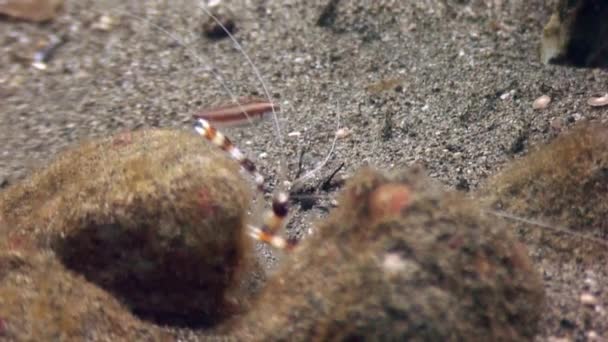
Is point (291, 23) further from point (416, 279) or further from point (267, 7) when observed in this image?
point (416, 279)

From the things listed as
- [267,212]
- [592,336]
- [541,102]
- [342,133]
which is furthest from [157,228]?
[541,102]

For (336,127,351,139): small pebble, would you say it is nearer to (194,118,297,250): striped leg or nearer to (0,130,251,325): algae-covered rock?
(194,118,297,250): striped leg

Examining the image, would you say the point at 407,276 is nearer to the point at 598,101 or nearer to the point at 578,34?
the point at 598,101

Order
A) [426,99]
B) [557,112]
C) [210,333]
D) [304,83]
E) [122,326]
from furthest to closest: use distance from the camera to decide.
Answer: [304,83]
[426,99]
[557,112]
[210,333]
[122,326]

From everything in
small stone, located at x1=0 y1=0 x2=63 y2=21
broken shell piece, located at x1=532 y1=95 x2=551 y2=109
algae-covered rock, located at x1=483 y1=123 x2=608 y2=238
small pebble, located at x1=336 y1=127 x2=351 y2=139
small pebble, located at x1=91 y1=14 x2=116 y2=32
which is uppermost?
algae-covered rock, located at x1=483 y1=123 x2=608 y2=238

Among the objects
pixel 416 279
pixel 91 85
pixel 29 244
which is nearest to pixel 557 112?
pixel 416 279

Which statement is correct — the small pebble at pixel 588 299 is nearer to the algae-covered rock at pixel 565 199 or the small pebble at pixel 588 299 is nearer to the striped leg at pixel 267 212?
the algae-covered rock at pixel 565 199

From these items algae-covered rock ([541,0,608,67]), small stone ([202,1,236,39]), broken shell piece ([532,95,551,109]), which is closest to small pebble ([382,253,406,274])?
broken shell piece ([532,95,551,109])
